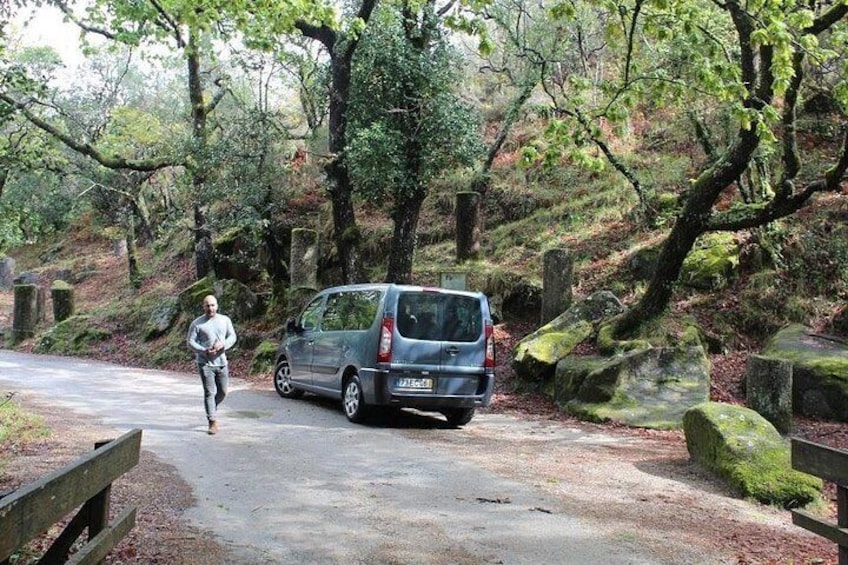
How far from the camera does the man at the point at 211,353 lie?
991cm

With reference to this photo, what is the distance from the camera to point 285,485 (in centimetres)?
704

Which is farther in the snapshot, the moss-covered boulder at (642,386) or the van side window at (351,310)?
the moss-covered boulder at (642,386)

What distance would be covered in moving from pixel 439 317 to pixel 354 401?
5.86 feet

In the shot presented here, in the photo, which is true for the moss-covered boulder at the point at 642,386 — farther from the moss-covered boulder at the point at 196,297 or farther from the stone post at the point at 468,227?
the moss-covered boulder at the point at 196,297

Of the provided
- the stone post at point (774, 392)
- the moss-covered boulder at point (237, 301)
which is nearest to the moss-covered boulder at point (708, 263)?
the stone post at point (774, 392)

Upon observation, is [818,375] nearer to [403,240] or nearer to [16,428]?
[403,240]

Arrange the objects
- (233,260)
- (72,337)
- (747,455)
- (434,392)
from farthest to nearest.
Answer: (72,337)
(233,260)
(434,392)
(747,455)

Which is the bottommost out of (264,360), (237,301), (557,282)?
(264,360)

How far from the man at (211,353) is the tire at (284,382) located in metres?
3.19

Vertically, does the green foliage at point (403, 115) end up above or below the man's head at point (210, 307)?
above

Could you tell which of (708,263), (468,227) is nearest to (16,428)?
(468,227)

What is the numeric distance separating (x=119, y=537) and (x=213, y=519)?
1794 mm

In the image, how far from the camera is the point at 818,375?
457 inches

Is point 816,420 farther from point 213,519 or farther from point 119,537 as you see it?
point 119,537
